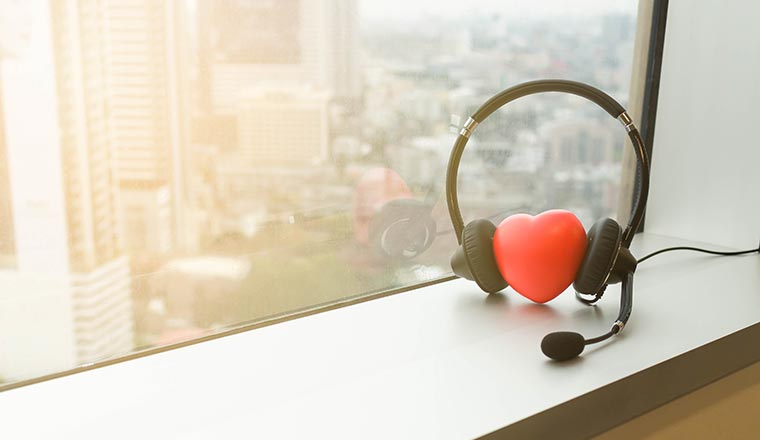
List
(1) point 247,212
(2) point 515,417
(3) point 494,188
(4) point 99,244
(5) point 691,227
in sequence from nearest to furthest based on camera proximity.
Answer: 1. (2) point 515,417
2. (4) point 99,244
3. (1) point 247,212
4. (3) point 494,188
5. (5) point 691,227

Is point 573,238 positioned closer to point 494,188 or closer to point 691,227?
point 494,188

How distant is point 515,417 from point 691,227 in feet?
2.70

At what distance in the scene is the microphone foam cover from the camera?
0.71m

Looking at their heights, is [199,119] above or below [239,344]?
above

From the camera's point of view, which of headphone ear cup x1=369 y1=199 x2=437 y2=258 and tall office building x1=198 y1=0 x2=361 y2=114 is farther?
headphone ear cup x1=369 y1=199 x2=437 y2=258

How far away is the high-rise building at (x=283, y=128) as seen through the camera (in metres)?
0.80

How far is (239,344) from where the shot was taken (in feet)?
2.51

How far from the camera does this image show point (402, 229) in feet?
3.27

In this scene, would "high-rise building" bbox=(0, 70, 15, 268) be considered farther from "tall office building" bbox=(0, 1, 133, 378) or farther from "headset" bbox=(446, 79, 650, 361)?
"headset" bbox=(446, 79, 650, 361)

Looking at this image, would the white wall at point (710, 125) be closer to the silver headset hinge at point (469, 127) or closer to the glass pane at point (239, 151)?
the glass pane at point (239, 151)

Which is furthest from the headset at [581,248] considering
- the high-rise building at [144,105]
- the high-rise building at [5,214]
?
the high-rise building at [5,214]

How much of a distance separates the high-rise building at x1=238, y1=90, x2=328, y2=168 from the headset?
0.56 ft

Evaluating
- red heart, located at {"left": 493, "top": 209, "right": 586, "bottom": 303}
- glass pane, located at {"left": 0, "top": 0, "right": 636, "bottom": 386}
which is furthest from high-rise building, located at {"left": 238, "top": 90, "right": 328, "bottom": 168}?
red heart, located at {"left": 493, "top": 209, "right": 586, "bottom": 303}

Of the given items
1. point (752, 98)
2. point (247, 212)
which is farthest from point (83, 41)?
point (752, 98)
